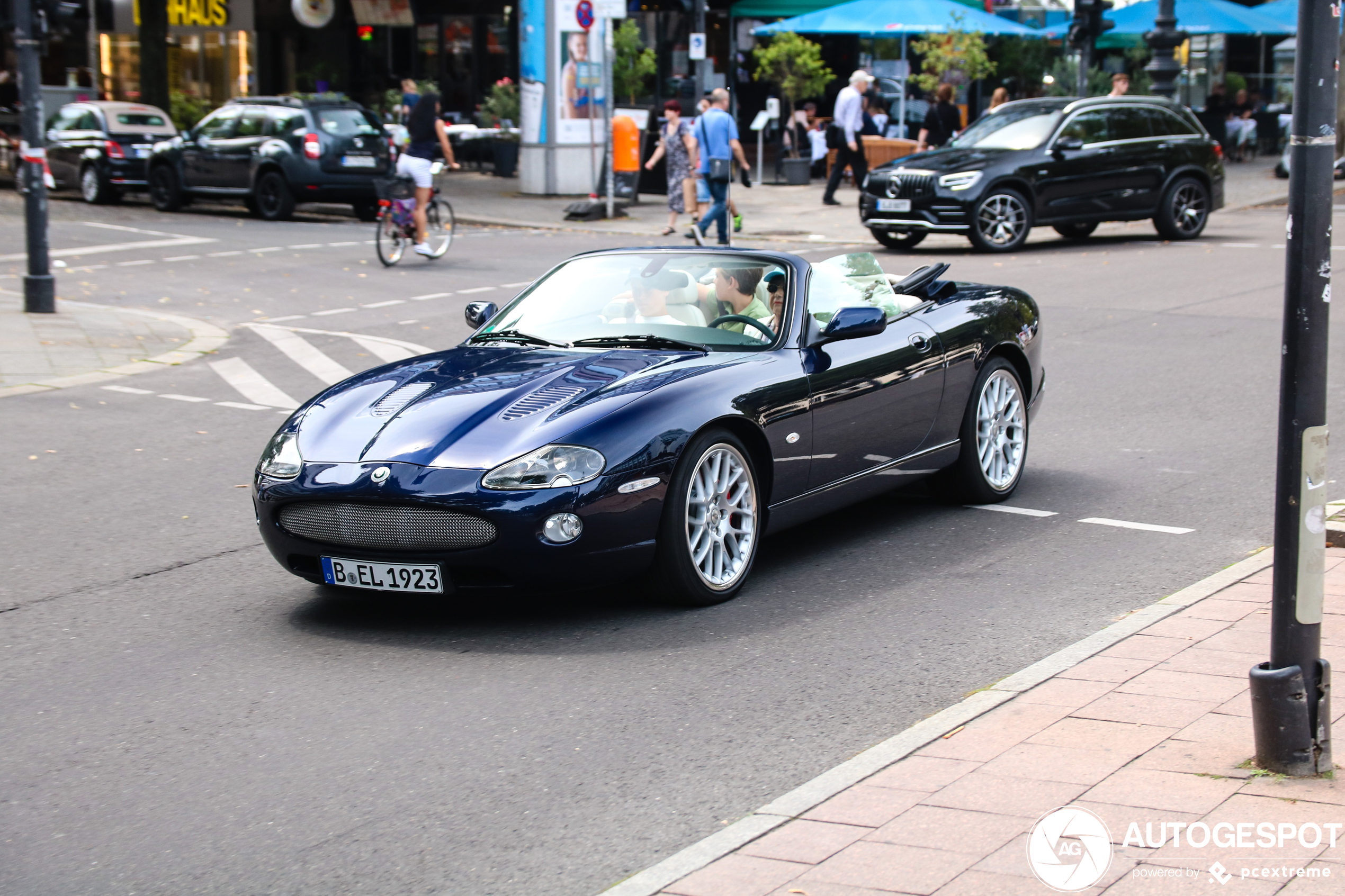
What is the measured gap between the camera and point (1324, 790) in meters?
4.00

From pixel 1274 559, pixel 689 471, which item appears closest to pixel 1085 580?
pixel 689 471

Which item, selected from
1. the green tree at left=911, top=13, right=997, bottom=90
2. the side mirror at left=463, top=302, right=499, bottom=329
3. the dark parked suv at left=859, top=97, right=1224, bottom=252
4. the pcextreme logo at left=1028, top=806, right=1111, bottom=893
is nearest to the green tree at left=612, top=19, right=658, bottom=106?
the green tree at left=911, top=13, right=997, bottom=90

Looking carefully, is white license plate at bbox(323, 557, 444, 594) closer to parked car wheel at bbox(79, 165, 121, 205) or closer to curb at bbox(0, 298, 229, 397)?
curb at bbox(0, 298, 229, 397)

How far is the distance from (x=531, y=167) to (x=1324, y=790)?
24786 millimetres

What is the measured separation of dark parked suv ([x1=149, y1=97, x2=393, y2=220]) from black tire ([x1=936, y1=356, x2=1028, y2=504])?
17.1m

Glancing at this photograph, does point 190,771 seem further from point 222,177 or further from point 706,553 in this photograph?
point 222,177

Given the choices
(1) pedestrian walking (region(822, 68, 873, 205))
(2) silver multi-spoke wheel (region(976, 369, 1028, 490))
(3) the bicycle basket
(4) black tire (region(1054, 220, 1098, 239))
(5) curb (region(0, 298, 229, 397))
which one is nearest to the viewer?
(2) silver multi-spoke wheel (region(976, 369, 1028, 490))

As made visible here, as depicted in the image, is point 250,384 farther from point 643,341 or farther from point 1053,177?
point 1053,177

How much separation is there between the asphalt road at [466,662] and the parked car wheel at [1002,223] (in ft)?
30.7

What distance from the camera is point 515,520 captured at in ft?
17.9

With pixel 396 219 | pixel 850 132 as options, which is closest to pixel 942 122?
pixel 850 132

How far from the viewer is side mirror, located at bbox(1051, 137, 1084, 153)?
19.8 metres

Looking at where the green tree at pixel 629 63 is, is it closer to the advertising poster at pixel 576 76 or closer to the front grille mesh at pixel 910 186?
the advertising poster at pixel 576 76

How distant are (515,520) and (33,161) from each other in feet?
34.2
